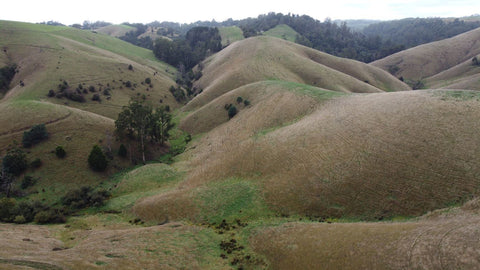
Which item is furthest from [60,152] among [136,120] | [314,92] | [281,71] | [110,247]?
[281,71]

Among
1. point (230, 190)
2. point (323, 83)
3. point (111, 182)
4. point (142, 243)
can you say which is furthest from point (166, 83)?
point (142, 243)

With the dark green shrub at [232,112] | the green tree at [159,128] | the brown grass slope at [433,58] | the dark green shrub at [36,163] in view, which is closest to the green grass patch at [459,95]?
the dark green shrub at [232,112]

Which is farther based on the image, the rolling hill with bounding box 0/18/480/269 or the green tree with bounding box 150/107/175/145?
the green tree with bounding box 150/107/175/145

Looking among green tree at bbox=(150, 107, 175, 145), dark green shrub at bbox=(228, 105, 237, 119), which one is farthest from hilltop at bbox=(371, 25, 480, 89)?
green tree at bbox=(150, 107, 175, 145)

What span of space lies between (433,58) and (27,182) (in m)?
192

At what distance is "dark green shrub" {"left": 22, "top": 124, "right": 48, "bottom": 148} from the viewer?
141ft

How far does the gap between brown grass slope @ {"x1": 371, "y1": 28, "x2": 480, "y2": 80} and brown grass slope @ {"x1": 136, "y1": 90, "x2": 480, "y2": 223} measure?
12618cm

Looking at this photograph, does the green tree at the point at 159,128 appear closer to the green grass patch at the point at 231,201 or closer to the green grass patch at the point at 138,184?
the green grass patch at the point at 138,184

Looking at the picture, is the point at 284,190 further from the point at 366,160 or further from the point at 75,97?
the point at 75,97

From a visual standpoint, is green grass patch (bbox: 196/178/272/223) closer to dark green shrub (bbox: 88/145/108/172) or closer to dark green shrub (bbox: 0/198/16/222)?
dark green shrub (bbox: 88/145/108/172)

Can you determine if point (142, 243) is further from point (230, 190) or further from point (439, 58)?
point (439, 58)

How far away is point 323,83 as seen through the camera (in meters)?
84.4

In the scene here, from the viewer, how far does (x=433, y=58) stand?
146 meters

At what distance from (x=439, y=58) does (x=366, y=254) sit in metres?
179
